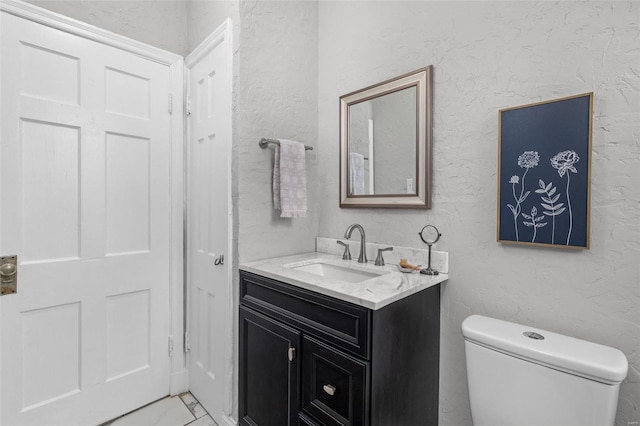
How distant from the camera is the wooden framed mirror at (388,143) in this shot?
4.49 feet

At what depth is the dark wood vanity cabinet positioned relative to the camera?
0.99 meters

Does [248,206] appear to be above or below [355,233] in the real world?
above

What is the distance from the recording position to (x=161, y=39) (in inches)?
71.6

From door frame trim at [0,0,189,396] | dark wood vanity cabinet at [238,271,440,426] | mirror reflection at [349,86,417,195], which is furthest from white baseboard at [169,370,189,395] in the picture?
mirror reflection at [349,86,417,195]

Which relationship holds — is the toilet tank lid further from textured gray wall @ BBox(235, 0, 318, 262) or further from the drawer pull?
textured gray wall @ BBox(235, 0, 318, 262)

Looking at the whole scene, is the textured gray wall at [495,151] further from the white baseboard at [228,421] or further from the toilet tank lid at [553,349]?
the white baseboard at [228,421]

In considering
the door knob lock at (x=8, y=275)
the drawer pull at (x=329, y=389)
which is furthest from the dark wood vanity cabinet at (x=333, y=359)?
the door knob lock at (x=8, y=275)

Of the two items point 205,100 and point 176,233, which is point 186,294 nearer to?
point 176,233

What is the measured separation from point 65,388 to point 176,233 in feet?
3.04

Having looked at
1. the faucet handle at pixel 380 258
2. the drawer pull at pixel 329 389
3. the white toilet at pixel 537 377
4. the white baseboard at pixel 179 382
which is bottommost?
the white baseboard at pixel 179 382

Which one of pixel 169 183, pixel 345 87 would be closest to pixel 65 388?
pixel 169 183

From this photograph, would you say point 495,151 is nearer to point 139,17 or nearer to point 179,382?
point 139,17

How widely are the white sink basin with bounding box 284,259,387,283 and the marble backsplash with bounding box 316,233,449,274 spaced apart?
0.15 meters

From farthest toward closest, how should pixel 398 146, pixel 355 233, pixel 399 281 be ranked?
pixel 355 233, pixel 398 146, pixel 399 281
